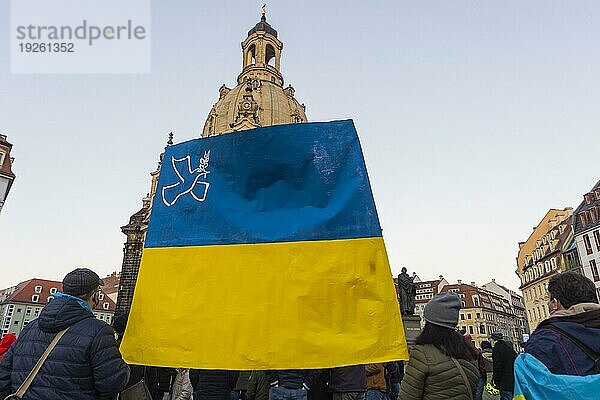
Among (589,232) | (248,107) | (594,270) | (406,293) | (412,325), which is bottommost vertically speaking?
(412,325)

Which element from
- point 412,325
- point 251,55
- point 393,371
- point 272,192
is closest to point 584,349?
point 272,192

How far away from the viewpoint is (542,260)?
50.2m

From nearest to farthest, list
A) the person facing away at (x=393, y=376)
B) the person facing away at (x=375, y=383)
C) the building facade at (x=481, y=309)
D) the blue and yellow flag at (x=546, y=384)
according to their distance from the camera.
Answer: the blue and yellow flag at (x=546, y=384) → the person facing away at (x=375, y=383) → the person facing away at (x=393, y=376) → the building facade at (x=481, y=309)

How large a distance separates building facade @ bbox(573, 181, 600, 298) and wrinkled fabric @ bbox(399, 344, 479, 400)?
40973mm

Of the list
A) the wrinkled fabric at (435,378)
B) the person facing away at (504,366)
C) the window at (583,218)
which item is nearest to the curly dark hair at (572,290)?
the wrinkled fabric at (435,378)

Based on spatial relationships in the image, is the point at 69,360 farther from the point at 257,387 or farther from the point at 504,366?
the point at 504,366

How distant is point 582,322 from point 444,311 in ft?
3.55

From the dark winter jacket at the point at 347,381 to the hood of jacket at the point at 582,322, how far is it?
2.93m

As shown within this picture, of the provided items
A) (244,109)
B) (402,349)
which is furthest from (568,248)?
(402,349)

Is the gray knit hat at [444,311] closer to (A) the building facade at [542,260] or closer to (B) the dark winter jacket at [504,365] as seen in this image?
(B) the dark winter jacket at [504,365]

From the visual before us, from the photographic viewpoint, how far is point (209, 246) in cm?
462

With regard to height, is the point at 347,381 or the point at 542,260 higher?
the point at 542,260

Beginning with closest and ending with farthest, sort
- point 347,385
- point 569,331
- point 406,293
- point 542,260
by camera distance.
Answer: point 569,331
point 347,385
point 406,293
point 542,260

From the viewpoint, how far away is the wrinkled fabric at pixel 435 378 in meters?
3.56
